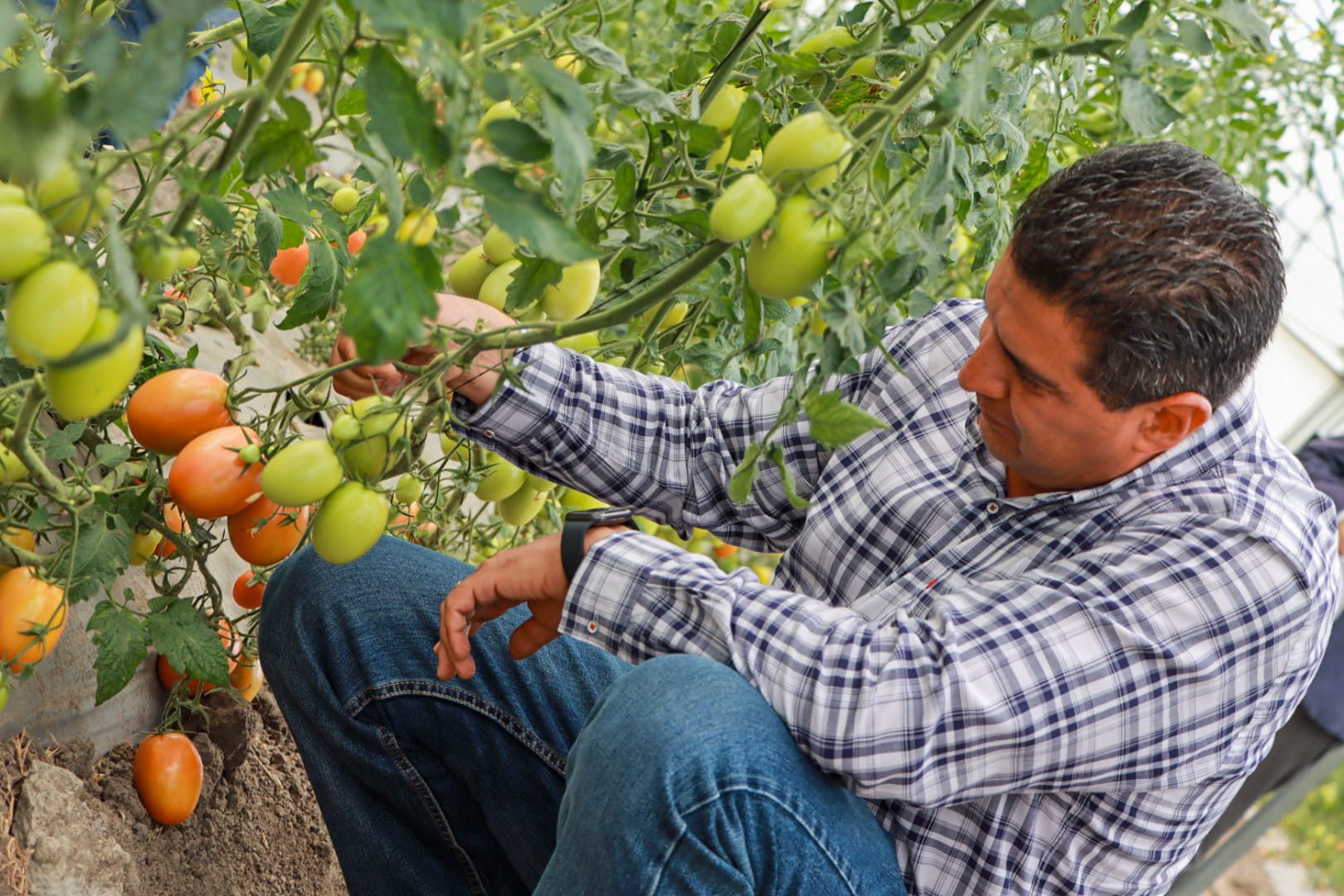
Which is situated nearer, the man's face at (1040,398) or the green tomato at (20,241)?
the green tomato at (20,241)

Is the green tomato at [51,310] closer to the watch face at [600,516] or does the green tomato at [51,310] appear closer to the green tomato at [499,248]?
the watch face at [600,516]

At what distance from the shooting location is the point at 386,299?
1.95 feet

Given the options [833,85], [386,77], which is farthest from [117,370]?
[833,85]

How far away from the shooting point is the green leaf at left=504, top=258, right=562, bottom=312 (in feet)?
3.09

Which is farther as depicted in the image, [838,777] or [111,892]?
[111,892]

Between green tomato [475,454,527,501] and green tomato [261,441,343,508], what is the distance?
15.4 inches

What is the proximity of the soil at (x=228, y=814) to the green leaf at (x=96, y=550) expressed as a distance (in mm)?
219

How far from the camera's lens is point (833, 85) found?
103 centimetres

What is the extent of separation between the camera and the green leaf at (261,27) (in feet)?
2.79

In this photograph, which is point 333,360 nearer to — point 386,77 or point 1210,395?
point 386,77

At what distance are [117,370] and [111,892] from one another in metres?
0.67

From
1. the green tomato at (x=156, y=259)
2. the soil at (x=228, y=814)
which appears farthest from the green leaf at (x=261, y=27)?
the soil at (x=228, y=814)

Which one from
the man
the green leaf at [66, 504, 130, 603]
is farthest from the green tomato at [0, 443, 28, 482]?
the man

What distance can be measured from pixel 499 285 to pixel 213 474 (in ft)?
1.06
